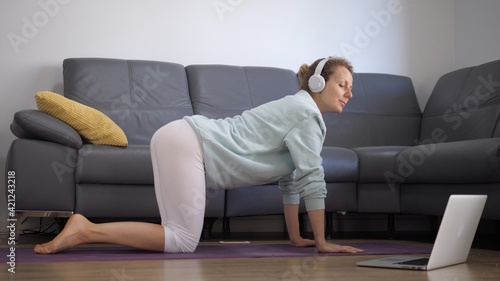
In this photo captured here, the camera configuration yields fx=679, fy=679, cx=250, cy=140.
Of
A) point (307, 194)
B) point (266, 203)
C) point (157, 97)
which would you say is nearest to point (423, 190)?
point (266, 203)

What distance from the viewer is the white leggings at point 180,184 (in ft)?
8.17

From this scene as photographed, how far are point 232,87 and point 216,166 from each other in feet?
5.81

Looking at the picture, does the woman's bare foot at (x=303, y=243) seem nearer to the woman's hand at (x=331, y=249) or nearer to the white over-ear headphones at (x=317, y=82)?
the woman's hand at (x=331, y=249)

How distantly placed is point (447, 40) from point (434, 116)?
83 cm

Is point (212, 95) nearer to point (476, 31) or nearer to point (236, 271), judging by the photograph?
point (476, 31)

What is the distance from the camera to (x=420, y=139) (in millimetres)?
4504

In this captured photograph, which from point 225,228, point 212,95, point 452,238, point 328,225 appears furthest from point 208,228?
point 452,238

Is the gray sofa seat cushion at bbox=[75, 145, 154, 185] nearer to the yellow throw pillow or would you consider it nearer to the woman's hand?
the yellow throw pillow

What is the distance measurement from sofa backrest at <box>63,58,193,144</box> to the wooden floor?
1.76 meters

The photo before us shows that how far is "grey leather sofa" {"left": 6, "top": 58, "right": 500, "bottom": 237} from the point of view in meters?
3.24

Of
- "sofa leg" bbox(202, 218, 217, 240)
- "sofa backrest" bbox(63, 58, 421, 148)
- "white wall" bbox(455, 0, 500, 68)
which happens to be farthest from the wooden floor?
"white wall" bbox(455, 0, 500, 68)

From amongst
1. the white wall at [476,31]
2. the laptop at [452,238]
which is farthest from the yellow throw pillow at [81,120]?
the white wall at [476,31]

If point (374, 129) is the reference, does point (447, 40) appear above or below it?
above

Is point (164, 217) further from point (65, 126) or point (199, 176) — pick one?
point (65, 126)
